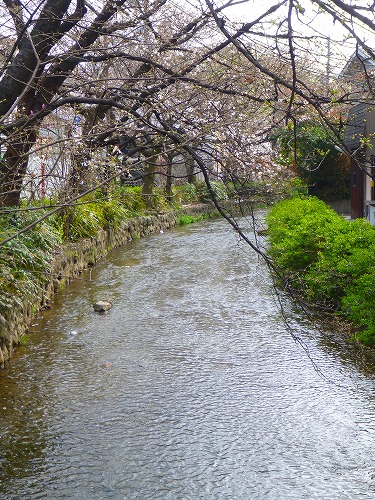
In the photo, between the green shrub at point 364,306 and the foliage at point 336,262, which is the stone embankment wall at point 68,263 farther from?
the green shrub at point 364,306

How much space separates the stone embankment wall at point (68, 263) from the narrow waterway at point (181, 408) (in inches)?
9.4

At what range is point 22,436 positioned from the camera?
5.68m

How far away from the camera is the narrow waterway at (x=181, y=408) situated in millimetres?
4867

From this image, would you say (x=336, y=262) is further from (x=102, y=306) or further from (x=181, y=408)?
(x=181, y=408)

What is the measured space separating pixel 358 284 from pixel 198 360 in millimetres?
2200

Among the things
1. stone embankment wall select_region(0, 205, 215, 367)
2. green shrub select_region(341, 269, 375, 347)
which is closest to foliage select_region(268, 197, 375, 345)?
green shrub select_region(341, 269, 375, 347)

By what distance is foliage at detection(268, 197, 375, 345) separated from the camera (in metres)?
7.64

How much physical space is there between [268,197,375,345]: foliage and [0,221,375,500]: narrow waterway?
535mm

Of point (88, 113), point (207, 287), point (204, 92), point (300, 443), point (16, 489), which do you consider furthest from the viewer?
point (207, 287)

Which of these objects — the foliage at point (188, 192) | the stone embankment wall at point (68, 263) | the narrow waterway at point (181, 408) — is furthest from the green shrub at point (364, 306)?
the foliage at point (188, 192)

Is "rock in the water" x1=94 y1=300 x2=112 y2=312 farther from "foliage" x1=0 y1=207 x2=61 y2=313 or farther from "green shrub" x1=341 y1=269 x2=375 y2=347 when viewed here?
"green shrub" x1=341 y1=269 x2=375 y2=347

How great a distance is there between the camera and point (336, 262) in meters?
8.94

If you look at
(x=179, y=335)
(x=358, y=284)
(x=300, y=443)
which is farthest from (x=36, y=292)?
(x=300, y=443)

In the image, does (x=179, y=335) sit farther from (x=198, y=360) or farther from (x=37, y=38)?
(x=37, y=38)
